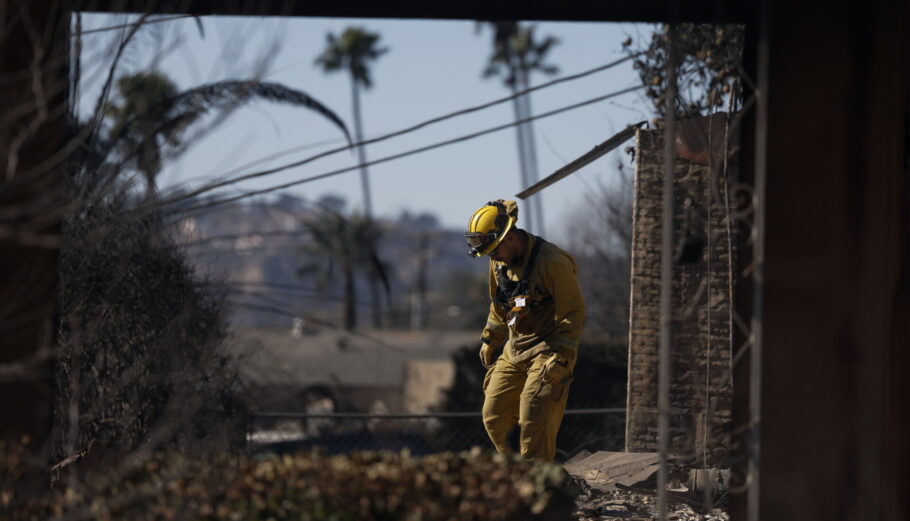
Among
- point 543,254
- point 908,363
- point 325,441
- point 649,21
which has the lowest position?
point 325,441

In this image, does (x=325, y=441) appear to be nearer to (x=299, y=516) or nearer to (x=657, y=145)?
(x=657, y=145)

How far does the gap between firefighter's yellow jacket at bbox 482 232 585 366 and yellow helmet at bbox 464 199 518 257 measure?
0.82 feet

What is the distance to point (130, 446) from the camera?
9242mm

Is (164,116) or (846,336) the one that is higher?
(164,116)

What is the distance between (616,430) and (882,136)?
37.6ft

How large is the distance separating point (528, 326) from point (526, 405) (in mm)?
594

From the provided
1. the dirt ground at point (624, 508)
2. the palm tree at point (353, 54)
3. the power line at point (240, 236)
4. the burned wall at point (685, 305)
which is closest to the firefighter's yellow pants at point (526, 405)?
the dirt ground at point (624, 508)

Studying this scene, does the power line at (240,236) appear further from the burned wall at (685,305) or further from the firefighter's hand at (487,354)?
the burned wall at (685,305)

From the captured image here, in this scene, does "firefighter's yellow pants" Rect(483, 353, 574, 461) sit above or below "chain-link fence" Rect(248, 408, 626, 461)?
above

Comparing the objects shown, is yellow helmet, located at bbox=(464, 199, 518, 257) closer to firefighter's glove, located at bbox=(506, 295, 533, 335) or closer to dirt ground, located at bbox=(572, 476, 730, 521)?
A: firefighter's glove, located at bbox=(506, 295, 533, 335)

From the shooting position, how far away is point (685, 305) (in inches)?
408

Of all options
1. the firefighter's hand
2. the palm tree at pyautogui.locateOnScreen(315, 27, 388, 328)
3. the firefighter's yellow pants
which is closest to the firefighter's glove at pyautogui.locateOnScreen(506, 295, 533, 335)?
the firefighter's yellow pants

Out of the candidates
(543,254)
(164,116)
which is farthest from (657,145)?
(164,116)

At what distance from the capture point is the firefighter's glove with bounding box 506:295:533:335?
8125 millimetres
